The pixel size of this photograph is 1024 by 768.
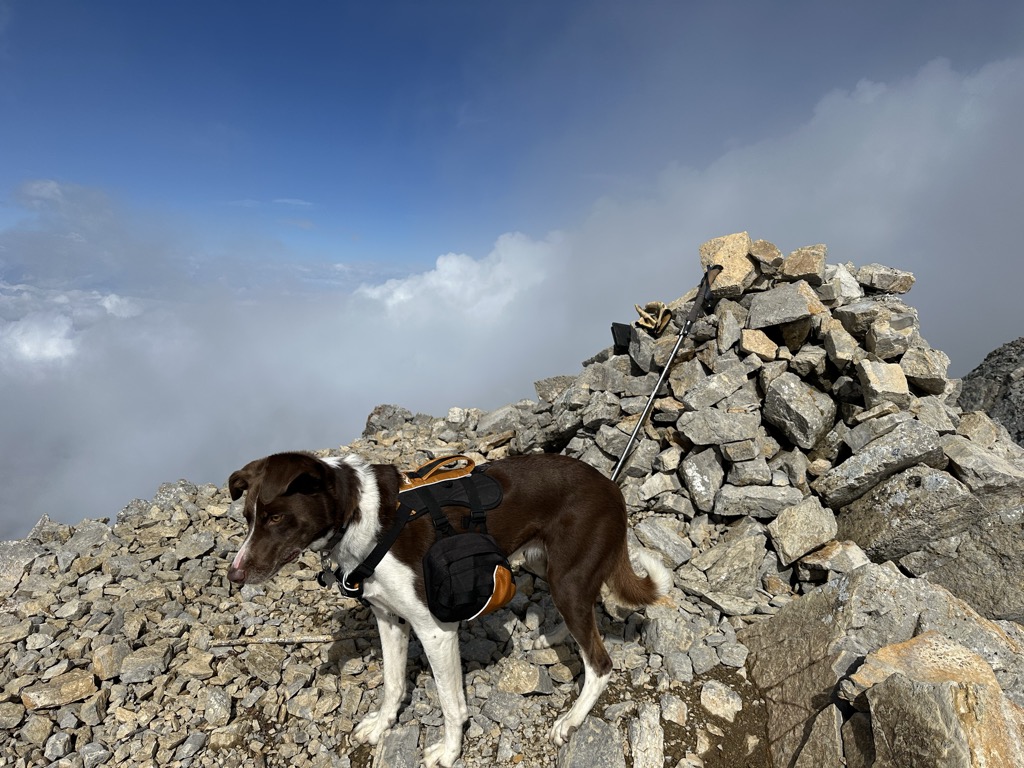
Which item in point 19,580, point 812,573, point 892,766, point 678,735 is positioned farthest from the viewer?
point 19,580

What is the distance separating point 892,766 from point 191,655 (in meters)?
5.34

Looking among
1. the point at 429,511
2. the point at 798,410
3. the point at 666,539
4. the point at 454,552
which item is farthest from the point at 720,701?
the point at 798,410

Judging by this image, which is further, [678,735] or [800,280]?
[800,280]

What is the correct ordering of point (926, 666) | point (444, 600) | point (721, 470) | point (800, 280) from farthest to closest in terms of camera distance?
point (800, 280) → point (721, 470) → point (444, 600) → point (926, 666)

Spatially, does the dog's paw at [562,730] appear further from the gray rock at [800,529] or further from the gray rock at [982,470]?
the gray rock at [982,470]

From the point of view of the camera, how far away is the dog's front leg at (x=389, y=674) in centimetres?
426

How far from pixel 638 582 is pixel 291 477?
2.94 metres

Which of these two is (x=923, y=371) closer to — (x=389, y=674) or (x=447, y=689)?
(x=447, y=689)

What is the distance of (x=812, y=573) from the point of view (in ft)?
17.5

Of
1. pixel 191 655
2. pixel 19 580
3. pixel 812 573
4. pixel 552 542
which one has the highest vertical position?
pixel 552 542

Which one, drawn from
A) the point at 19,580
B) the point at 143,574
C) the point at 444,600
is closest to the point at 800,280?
the point at 444,600

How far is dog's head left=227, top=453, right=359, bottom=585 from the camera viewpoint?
3.48m

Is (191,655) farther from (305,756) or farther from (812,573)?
(812,573)

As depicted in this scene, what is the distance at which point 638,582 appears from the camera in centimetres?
461
